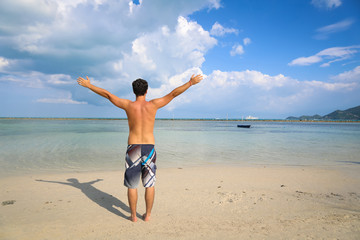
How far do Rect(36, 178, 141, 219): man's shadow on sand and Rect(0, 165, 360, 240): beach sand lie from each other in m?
0.02

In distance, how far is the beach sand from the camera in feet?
12.7

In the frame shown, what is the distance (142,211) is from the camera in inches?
195

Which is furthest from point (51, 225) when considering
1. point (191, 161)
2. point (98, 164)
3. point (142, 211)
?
point (191, 161)

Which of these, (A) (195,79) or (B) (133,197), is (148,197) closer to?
(B) (133,197)

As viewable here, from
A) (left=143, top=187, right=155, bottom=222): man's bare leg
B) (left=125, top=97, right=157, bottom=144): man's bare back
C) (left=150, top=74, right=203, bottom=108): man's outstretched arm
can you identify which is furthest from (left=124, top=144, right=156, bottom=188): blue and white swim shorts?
(left=150, top=74, right=203, bottom=108): man's outstretched arm

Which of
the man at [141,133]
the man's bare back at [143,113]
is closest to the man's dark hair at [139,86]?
the man at [141,133]

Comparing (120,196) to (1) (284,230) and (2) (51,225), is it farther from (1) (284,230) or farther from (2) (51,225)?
(1) (284,230)

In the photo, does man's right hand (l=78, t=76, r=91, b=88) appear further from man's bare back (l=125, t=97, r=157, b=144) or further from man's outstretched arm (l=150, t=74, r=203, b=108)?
man's outstretched arm (l=150, t=74, r=203, b=108)

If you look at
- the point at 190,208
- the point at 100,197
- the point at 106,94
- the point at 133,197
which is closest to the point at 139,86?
the point at 106,94

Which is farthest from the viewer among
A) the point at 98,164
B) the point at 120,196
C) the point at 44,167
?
the point at 98,164

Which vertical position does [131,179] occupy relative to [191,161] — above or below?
above

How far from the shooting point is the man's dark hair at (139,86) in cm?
418

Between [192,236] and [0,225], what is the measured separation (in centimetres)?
372

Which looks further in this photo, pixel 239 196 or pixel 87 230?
pixel 239 196
